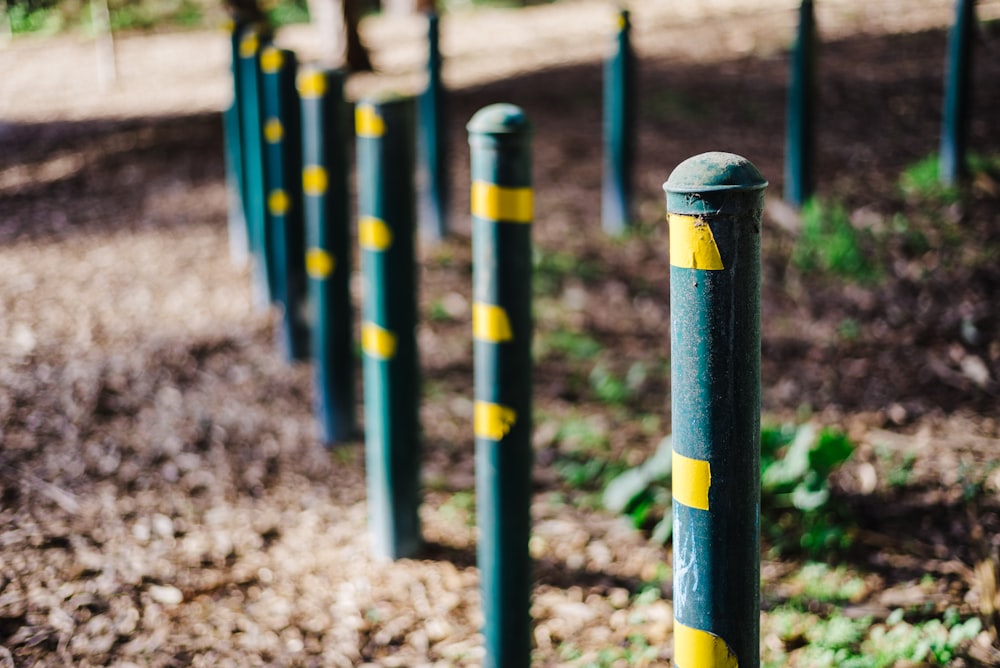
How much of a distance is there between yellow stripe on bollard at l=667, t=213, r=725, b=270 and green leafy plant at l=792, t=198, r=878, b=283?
3443mm

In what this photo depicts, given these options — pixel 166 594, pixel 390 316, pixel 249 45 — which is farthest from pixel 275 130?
pixel 166 594

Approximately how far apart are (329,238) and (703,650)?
235 cm

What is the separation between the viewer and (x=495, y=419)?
2332 mm

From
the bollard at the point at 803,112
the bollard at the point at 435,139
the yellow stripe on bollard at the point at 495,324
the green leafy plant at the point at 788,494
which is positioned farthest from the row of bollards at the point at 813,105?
the yellow stripe on bollard at the point at 495,324

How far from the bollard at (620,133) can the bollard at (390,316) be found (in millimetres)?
2733

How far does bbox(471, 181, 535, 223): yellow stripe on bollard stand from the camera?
222 centimetres

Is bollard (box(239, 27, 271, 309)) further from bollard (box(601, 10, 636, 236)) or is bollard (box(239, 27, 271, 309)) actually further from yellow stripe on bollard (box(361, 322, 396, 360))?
yellow stripe on bollard (box(361, 322, 396, 360))

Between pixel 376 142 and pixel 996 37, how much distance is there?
6.07 m

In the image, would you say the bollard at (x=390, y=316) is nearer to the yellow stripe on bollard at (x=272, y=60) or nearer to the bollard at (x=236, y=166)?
the yellow stripe on bollard at (x=272, y=60)

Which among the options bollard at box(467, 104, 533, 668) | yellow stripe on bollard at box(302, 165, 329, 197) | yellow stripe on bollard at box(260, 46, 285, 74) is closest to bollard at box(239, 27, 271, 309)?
yellow stripe on bollard at box(260, 46, 285, 74)

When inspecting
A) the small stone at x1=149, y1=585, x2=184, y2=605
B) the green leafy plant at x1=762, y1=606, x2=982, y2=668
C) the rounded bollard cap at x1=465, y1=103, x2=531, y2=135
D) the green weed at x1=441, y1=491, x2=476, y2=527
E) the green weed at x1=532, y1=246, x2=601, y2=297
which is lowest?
the green weed at x1=441, y1=491, x2=476, y2=527

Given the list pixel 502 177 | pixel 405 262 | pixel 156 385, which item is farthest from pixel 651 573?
pixel 156 385

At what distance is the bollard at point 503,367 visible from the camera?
7.25 feet

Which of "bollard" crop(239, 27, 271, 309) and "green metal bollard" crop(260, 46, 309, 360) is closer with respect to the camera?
"green metal bollard" crop(260, 46, 309, 360)
